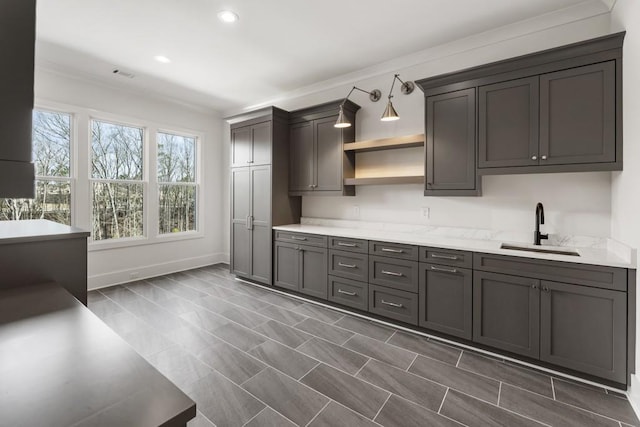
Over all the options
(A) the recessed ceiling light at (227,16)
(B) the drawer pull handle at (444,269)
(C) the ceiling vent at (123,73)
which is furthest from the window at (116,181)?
(B) the drawer pull handle at (444,269)

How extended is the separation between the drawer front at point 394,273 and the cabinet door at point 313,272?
646 mm

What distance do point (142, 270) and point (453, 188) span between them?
4600 millimetres

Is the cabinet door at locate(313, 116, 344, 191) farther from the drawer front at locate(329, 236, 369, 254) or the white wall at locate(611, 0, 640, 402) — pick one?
the white wall at locate(611, 0, 640, 402)

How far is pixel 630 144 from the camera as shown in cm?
205

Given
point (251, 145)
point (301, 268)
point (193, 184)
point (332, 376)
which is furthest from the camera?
point (193, 184)

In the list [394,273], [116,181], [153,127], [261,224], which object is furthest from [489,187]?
[116,181]

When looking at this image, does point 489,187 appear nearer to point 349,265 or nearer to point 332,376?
point 349,265

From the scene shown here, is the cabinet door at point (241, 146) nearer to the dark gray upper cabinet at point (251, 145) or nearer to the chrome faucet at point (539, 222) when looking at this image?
the dark gray upper cabinet at point (251, 145)

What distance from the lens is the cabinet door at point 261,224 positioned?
164 inches

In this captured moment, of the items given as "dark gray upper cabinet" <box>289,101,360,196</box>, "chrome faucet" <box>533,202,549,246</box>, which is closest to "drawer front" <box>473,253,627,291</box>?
"chrome faucet" <box>533,202,549,246</box>

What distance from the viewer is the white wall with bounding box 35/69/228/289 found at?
3.95 metres

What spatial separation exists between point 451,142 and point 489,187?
2.02ft

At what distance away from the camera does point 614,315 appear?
203 cm

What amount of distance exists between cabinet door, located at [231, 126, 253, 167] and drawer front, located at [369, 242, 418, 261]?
235 centimetres
